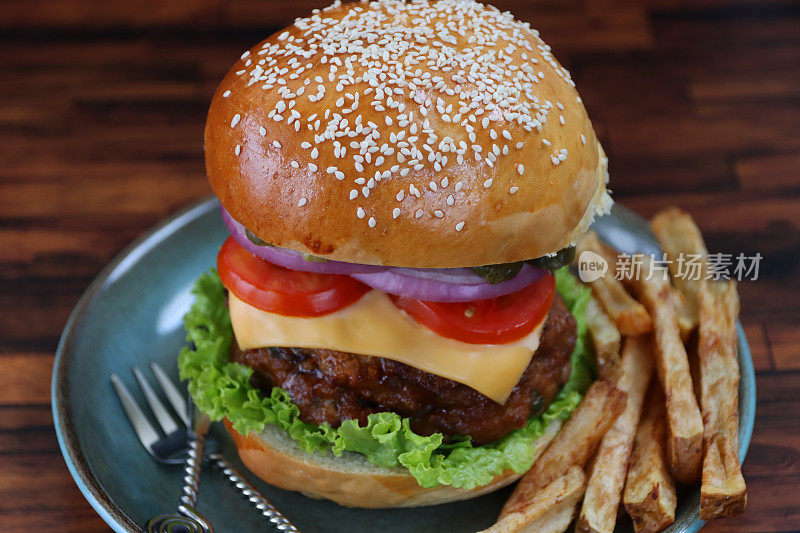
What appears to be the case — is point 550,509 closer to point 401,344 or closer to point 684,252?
point 401,344

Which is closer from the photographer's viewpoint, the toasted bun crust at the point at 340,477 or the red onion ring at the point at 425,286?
the red onion ring at the point at 425,286

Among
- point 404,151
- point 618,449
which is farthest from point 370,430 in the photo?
point 404,151

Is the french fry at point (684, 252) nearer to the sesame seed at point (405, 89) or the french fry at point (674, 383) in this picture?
the french fry at point (674, 383)

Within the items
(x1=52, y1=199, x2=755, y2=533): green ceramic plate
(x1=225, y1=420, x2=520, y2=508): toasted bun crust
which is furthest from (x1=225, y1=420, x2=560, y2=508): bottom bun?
(x1=52, y1=199, x2=755, y2=533): green ceramic plate

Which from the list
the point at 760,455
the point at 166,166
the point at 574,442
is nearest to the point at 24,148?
the point at 166,166

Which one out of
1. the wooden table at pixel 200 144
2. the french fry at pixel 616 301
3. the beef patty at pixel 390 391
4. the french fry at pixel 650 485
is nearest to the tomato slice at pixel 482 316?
the beef patty at pixel 390 391

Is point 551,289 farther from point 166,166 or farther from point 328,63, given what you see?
point 166,166

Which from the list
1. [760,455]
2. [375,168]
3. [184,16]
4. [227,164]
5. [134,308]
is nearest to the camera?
[375,168]

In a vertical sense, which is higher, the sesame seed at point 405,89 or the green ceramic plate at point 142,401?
the sesame seed at point 405,89
